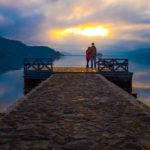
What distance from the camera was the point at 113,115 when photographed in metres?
9.27

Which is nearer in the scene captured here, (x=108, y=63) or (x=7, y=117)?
(x=7, y=117)

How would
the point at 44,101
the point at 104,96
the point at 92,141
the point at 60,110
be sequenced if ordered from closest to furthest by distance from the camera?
the point at 92,141
the point at 60,110
the point at 44,101
the point at 104,96

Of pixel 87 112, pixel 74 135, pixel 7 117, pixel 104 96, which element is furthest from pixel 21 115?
pixel 104 96

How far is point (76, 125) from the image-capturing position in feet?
26.6

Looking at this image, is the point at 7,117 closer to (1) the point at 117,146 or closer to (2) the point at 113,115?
(2) the point at 113,115

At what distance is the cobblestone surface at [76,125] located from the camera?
668 centimetres

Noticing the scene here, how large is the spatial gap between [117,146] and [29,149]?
1740 millimetres

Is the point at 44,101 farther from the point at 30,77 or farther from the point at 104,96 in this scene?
the point at 30,77

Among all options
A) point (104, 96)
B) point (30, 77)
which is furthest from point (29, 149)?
point (30, 77)

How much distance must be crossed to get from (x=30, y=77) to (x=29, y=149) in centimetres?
2135

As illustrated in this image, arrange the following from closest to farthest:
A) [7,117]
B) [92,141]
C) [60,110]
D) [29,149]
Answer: [29,149], [92,141], [7,117], [60,110]

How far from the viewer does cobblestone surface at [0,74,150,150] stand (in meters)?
6.68

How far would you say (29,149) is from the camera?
20.9 ft

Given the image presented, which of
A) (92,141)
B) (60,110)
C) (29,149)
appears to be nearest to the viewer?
(29,149)
